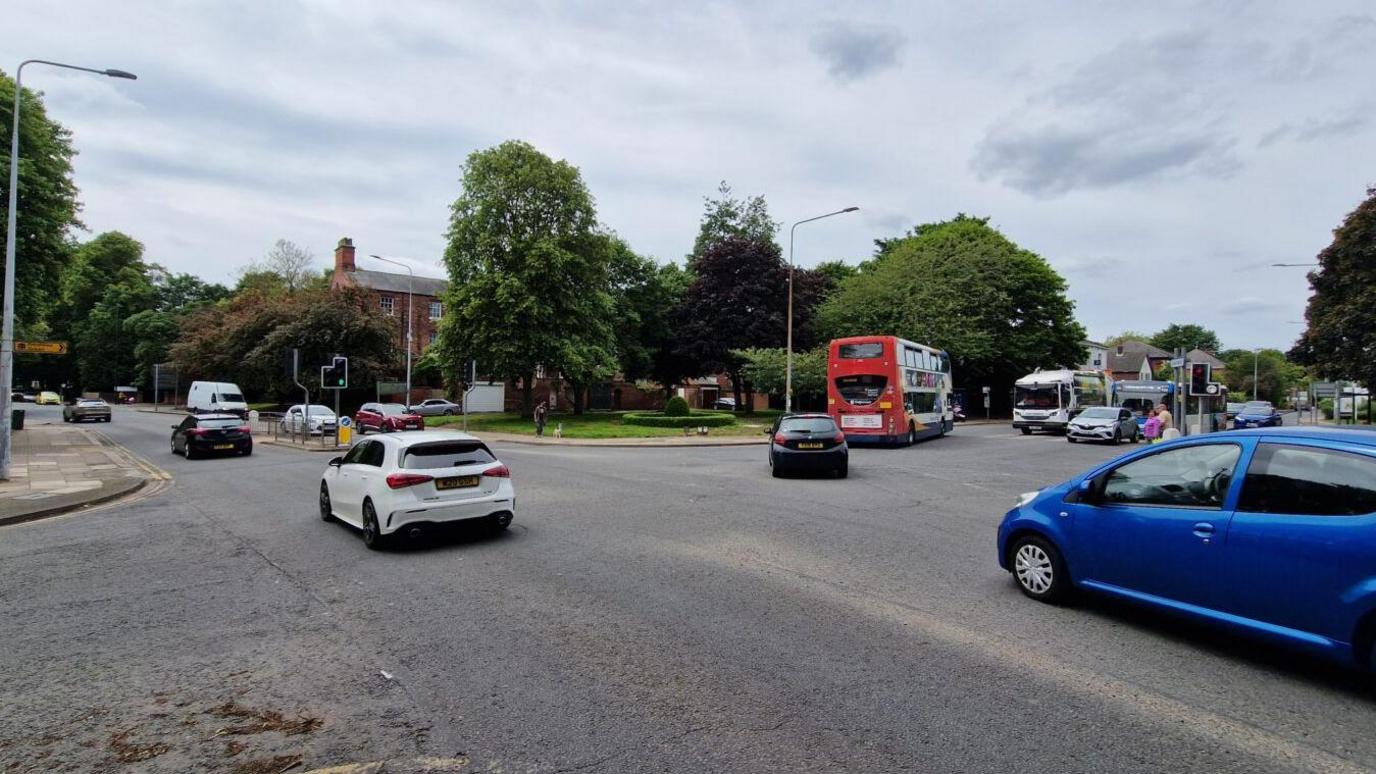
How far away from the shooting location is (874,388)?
23016mm

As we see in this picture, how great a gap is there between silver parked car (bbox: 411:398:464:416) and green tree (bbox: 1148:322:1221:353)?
122486mm

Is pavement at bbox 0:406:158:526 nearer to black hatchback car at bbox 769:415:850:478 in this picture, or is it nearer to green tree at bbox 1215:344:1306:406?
black hatchback car at bbox 769:415:850:478

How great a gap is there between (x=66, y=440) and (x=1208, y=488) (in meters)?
34.5

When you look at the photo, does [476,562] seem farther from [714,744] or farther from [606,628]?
[714,744]

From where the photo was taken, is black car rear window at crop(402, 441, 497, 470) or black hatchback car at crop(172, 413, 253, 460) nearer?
black car rear window at crop(402, 441, 497, 470)

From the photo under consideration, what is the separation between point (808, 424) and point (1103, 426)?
57.3 ft

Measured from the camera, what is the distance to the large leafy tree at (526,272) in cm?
3500

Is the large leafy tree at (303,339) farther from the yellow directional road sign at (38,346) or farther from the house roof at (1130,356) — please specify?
the house roof at (1130,356)

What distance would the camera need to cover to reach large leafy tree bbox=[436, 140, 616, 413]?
35.0m

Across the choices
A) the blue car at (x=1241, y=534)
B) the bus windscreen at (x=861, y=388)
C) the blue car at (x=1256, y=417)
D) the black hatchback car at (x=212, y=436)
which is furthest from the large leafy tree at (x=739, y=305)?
the blue car at (x=1241, y=534)

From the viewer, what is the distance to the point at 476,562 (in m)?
7.38

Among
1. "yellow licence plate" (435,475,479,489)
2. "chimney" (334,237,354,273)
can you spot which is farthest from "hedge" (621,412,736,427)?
"chimney" (334,237,354,273)

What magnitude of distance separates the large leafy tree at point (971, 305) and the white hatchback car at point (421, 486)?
3820 cm

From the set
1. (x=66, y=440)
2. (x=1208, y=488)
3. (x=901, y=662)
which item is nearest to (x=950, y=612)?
(x=901, y=662)
